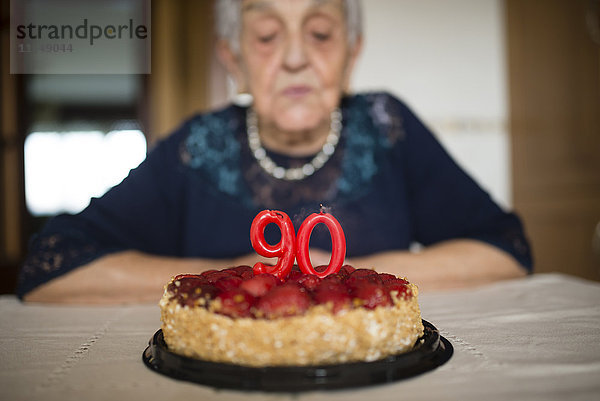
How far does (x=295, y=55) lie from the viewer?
1.29 meters

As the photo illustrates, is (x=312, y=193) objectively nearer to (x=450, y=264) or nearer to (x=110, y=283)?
(x=450, y=264)

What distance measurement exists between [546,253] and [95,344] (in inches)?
107

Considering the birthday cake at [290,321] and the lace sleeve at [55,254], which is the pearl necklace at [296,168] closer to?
the lace sleeve at [55,254]

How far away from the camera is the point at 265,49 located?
1.33 meters

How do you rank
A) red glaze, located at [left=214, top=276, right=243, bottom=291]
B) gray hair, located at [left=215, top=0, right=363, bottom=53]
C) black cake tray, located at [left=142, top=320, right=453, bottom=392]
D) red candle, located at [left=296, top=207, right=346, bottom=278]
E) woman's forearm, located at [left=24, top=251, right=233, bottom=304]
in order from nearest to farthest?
A: black cake tray, located at [left=142, top=320, right=453, bottom=392], red glaze, located at [left=214, top=276, right=243, bottom=291], red candle, located at [left=296, top=207, right=346, bottom=278], woman's forearm, located at [left=24, top=251, right=233, bottom=304], gray hair, located at [left=215, top=0, right=363, bottom=53]

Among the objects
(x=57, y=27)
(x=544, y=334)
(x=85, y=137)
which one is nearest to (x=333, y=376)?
(x=544, y=334)

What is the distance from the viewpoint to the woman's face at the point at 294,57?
1294mm

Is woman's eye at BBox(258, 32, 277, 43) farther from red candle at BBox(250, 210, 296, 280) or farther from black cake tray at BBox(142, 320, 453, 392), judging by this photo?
Result: black cake tray at BBox(142, 320, 453, 392)

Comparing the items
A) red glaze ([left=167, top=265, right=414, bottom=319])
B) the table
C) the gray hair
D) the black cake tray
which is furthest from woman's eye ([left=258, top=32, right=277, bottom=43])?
the black cake tray

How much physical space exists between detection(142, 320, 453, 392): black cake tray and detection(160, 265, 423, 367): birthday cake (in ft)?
0.09

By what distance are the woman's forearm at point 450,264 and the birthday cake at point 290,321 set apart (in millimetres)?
481

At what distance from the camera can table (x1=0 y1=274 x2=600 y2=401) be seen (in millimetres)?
478

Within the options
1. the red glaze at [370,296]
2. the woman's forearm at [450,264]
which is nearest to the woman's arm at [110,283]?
the woman's forearm at [450,264]

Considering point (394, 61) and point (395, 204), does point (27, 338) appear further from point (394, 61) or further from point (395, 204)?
point (394, 61)
